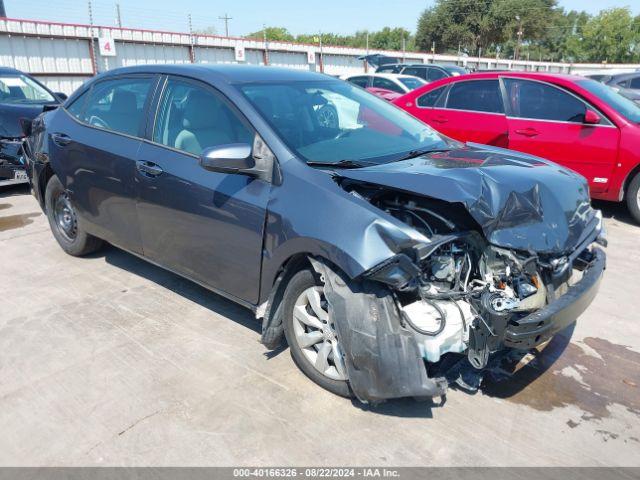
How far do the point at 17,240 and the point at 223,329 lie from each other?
326cm

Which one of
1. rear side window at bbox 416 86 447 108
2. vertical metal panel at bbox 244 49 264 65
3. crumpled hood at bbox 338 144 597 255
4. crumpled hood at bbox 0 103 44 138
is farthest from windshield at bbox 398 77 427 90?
crumpled hood at bbox 338 144 597 255

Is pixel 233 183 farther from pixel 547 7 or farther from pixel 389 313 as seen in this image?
pixel 547 7

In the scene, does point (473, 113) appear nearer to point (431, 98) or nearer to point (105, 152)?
point (431, 98)

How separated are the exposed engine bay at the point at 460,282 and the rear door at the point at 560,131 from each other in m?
3.81

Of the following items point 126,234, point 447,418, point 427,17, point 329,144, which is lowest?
point 447,418

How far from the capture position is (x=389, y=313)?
2623 millimetres

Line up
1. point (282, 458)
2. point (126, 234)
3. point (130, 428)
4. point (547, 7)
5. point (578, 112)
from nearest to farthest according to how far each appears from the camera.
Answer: point (282, 458) < point (130, 428) < point (126, 234) < point (578, 112) < point (547, 7)

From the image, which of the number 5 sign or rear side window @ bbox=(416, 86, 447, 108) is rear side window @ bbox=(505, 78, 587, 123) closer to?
rear side window @ bbox=(416, 86, 447, 108)

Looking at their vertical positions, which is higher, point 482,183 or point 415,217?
point 482,183

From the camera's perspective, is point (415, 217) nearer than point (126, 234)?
Yes

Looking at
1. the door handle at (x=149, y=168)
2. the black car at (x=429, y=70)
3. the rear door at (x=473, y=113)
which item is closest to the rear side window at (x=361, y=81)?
the black car at (x=429, y=70)

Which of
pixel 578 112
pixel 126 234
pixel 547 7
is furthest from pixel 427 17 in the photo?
pixel 126 234

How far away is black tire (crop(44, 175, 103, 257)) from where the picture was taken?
4934mm

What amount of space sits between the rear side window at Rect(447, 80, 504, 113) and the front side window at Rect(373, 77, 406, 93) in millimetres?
5954
